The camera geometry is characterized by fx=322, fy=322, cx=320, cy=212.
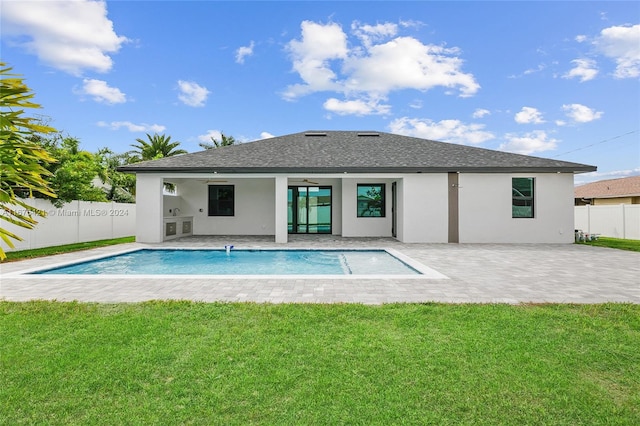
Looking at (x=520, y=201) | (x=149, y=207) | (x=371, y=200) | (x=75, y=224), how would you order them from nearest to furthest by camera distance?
(x=149, y=207) → (x=520, y=201) → (x=75, y=224) → (x=371, y=200)

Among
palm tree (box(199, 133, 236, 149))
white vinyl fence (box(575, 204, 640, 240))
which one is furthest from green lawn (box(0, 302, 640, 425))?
palm tree (box(199, 133, 236, 149))

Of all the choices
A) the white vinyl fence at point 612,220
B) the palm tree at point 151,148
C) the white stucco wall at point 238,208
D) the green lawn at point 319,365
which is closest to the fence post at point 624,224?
the white vinyl fence at point 612,220

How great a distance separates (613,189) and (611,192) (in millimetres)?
1066

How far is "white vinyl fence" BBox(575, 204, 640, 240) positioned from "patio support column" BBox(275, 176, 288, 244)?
16.3m

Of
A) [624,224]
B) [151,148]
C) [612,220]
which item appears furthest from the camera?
[151,148]

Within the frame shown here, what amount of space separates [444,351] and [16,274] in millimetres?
8664

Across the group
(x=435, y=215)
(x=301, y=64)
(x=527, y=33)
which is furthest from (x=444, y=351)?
(x=301, y=64)

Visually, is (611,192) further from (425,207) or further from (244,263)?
(244,263)

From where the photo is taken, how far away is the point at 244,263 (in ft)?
31.8

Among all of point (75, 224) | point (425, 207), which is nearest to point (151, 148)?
point (75, 224)

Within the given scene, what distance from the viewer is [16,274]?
22.9ft

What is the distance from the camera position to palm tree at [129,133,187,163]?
30203mm

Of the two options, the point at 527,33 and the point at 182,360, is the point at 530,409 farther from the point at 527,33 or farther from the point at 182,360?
the point at 527,33

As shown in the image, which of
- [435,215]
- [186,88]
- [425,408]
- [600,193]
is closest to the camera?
[425,408]
